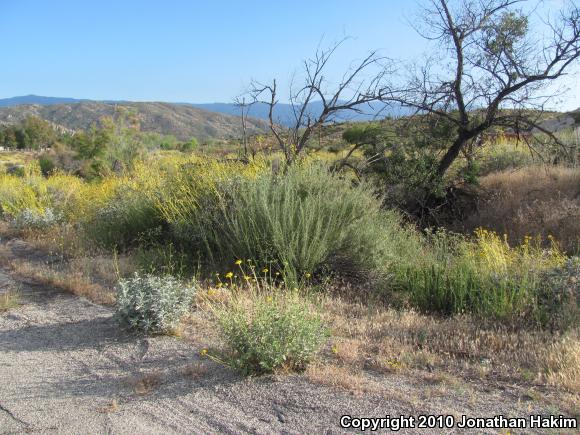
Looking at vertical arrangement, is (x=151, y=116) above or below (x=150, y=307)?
above

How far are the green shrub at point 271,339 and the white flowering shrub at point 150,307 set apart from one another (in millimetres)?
1037

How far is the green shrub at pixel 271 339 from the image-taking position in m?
4.05

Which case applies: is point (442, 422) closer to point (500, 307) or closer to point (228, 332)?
point (228, 332)

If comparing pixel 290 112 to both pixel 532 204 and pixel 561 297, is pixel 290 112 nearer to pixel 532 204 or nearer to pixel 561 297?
pixel 532 204

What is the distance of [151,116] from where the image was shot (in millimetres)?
98688

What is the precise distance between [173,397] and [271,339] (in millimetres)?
789

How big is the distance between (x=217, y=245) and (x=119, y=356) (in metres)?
3.02

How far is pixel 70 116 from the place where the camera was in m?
105

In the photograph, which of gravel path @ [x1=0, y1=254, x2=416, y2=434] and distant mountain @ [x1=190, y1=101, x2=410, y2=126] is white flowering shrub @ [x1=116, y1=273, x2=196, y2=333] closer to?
gravel path @ [x1=0, y1=254, x2=416, y2=434]

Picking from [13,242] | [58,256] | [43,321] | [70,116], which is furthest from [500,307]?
[70,116]

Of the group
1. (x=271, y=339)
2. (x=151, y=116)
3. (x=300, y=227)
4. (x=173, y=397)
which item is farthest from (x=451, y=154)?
(x=151, y=116)

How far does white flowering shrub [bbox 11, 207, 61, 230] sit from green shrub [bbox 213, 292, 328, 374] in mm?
7848

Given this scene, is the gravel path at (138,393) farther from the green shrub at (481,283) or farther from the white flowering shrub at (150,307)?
the green shrub at (481,283)

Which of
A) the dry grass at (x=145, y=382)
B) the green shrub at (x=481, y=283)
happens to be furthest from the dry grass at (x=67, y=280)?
the green shrub at (x=481, y=283)
